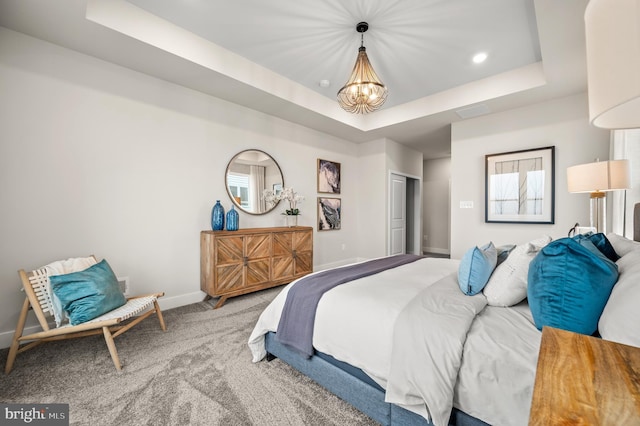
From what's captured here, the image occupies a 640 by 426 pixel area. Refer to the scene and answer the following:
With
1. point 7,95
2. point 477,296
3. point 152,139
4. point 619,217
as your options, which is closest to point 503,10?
point 619,217

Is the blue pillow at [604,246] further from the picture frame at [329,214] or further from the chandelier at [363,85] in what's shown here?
the picture frame at [329,214]

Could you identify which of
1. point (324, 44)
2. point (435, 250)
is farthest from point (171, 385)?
point (435, 250)

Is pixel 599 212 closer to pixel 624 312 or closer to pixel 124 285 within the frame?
pixel 624 312

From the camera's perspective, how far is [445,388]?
3.58 feet

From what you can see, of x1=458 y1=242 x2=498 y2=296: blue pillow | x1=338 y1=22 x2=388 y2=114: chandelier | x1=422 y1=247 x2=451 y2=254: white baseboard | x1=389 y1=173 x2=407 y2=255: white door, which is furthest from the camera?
x1=422 y1=247 x2=451 y2=254: white baseboard

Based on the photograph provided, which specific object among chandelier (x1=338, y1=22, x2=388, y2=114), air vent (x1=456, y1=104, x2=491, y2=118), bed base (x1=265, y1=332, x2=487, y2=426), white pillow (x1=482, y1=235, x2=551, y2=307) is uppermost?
air vent (x1=456, y1=104, x2=491, y2=118)

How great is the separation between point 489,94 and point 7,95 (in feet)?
16.8

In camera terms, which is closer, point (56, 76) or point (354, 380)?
point (354, 380)

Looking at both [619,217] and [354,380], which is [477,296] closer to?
[354,380]

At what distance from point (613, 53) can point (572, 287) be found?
0.95 metres

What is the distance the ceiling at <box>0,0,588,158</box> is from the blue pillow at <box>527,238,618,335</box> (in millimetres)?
2062

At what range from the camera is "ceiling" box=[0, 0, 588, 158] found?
2.25 metres

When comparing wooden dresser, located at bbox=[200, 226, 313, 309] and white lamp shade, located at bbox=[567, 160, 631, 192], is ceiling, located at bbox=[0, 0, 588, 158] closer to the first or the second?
white lamp shade, located at bbox=[567, 160, 631, 192]

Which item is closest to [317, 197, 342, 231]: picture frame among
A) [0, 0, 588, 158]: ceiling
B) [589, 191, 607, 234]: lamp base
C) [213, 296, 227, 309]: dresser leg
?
[0, 0, 588, 158]: ceiling
